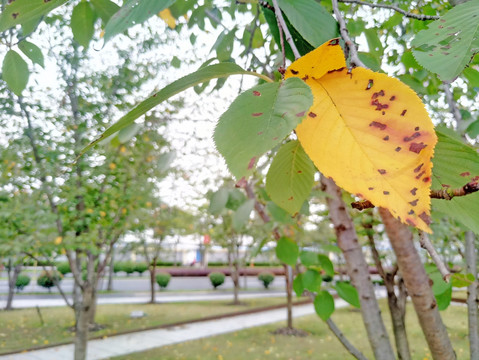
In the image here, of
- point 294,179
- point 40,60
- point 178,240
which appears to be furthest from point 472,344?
point 178,240

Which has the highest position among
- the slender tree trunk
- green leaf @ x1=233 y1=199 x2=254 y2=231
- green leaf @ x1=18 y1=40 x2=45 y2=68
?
green leaf @ x1=18 y1=40 x2=45 y2=68

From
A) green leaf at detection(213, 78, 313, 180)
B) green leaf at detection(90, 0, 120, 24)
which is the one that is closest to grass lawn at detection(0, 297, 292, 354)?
green leaf at detection(90, 0, 120, 24)

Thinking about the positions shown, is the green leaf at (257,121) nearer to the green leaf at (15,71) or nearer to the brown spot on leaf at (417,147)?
the brown spot on leaf at (417,147)

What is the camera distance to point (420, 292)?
4.17 feet

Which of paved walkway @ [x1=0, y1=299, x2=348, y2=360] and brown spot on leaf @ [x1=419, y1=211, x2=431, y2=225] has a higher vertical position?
brown spot on leaf @ [x1=419, y1=211, x2=431, y2=225]

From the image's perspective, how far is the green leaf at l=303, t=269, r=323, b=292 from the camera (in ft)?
4.30

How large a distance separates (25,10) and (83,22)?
46 centimetres

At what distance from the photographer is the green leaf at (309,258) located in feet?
4.56

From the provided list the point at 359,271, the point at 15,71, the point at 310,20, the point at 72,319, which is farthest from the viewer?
the point at 72,319

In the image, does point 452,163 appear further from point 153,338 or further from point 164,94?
point 153,338

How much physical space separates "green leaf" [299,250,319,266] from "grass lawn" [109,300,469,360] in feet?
20.4

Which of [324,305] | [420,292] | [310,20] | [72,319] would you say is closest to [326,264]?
[324,305]

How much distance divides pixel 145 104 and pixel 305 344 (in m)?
9.12

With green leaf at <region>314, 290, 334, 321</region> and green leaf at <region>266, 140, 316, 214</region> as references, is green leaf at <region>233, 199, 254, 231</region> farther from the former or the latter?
green leaf at <region>266, 140, 316, 214</region>
